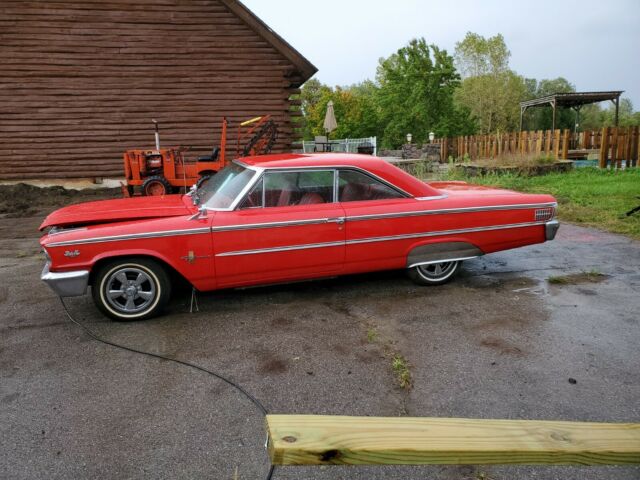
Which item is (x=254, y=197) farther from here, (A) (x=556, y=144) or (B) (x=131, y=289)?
(A) (x=556, y=144)

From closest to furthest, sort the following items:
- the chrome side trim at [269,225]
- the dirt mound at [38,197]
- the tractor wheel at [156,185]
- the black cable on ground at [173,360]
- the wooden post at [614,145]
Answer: the black cable on ground at [173,360] < the chrome side trim at [269,225] < the tractor wheel at [156,185] < the dirt mound at [38,197] < the wooden post at [614,145]

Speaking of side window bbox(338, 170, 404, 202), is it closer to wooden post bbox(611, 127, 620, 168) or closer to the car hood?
the car hood

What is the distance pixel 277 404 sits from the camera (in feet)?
9.87

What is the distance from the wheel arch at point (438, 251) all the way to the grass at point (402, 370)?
57.6 inches

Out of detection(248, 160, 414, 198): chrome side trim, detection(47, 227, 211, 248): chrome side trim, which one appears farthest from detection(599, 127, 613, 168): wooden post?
detection(47, 227, 211, 248): chrome side trim

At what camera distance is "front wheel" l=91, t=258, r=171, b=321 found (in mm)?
4219

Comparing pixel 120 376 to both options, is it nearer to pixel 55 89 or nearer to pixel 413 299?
pixel 413 299

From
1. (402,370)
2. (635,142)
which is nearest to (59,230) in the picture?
(402,370)

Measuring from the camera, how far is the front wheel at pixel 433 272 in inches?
199

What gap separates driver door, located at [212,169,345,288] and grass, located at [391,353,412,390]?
1345mm

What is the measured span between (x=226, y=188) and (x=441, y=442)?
369 centimetres

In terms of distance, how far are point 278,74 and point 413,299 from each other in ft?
37.1

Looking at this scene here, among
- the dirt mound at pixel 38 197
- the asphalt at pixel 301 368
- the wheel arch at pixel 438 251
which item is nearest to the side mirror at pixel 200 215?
the asphalt at pixel 301 368

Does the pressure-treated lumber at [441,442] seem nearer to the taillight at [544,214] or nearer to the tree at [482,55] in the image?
the taillight at [544,214]
